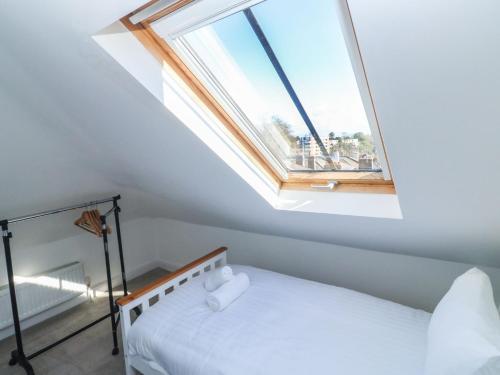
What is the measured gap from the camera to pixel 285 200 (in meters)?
2.26

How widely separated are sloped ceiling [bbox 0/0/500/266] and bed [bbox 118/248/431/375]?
0.54m

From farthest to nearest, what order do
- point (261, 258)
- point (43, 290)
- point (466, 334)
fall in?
1. point (261, 258)
2. point (43, 290)
3. point (466, 334)

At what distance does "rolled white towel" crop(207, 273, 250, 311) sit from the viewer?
82.5 inches

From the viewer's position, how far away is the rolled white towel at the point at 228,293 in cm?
209

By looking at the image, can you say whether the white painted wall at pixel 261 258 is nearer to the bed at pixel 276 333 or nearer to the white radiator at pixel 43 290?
the white radiator at pixel 43 290

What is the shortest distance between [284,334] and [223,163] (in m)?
1.08

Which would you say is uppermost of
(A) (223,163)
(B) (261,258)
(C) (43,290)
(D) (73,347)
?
(A) (223,163)

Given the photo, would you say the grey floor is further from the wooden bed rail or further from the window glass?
the window glass

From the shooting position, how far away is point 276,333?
1.85 m

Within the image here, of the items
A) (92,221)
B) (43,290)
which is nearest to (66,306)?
(43,290)

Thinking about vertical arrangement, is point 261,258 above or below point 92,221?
below

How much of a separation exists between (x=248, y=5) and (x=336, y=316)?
1.80 m

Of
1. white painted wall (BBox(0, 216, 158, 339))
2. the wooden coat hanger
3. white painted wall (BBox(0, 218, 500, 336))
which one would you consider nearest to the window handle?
white painted wall (BBox(0, 218, 500, 336))

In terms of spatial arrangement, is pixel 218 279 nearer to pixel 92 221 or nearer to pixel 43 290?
pixel 92 221
